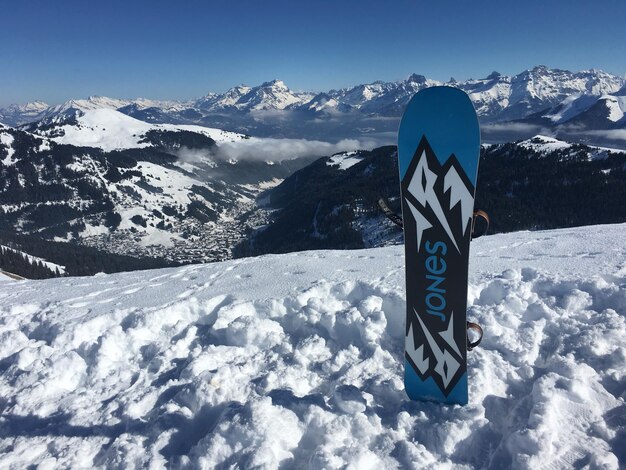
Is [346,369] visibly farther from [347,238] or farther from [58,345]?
[347,238]

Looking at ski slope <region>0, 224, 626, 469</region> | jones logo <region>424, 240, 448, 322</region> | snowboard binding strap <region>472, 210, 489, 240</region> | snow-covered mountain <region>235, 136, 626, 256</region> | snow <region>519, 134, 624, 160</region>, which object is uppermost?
snow <region>519, 134, 624, 160</region>

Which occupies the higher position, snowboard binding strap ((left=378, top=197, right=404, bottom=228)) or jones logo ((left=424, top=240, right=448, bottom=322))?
snowboard binding strap ((left=378, top=197, right=404, bottom=228))

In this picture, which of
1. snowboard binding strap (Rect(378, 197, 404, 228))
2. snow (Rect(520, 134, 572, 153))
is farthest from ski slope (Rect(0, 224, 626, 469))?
snow (Rect(520, 134, 572, 153))

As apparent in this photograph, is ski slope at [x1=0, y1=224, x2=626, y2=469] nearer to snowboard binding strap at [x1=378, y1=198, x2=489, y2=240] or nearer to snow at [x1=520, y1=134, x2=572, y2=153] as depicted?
snowboard binding strap at [x1=378, y1=198, x2=489, y2=240]

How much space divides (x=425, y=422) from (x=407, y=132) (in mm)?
4344

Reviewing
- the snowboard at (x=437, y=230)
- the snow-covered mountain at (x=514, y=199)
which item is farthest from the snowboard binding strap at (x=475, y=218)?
the snow-covered mountain at (x=514, y=199)

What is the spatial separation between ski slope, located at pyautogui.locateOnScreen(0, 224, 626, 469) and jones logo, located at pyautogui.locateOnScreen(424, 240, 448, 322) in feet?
4.61

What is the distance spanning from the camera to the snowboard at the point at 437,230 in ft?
17.5

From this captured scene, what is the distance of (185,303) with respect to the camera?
9.59m

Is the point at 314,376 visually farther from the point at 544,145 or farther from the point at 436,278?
the point at 544,145

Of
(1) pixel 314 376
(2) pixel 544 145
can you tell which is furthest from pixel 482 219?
(2) pixel 544 145

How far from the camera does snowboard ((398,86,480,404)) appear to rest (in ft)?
17.5

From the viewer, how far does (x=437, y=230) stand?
5594 millimetres

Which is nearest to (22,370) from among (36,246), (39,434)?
(39,434)
